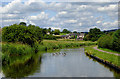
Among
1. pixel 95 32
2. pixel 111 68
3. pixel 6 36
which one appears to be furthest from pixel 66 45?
pixel 111 68

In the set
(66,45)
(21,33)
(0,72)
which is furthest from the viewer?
(66,45)

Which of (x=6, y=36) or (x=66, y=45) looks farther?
(x=66, y=45)

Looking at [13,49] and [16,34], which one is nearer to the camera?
[13,49]

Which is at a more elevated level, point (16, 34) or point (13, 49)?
point (16, 34)

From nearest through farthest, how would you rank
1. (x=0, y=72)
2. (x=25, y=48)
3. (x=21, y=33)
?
(x=0, y=72) < (x=25, y=48) < (x=21, y=33)

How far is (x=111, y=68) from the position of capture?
24.5 m

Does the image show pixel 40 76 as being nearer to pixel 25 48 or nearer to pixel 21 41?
pixel 25 48

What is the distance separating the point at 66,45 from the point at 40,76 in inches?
2127

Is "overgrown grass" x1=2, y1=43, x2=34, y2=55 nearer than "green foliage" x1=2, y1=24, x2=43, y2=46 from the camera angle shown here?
Yes

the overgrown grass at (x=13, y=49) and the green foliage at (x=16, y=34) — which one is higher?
the green foliage at (x=16, y=34)

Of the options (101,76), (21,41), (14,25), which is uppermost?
(14,25)

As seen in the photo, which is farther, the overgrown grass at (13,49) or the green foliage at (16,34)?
the green foliage at (16,34)

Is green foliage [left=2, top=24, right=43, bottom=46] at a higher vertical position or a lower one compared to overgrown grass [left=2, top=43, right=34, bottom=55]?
higher

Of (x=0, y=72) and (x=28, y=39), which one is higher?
(x=28, y=39)
